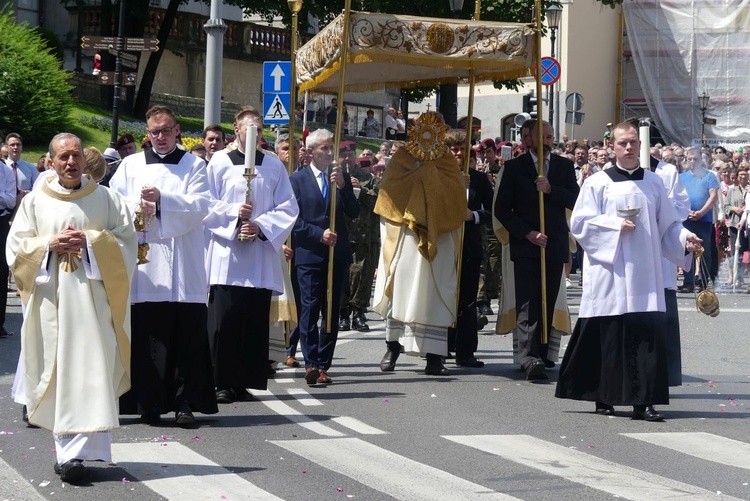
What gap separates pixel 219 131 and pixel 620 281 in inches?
161

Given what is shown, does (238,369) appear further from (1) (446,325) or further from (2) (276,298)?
(1) (446,325)

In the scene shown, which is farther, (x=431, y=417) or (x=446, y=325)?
(x=446, y=325)

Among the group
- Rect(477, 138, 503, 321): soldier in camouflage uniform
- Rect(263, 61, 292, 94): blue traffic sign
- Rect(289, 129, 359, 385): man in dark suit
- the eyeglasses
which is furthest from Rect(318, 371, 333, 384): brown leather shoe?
Rect(263, 61, 292, 94): blue traffic sign

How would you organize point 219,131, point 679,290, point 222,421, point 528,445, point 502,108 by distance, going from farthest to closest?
1. point 502,108
2. point 679,290
3. point 219,131
4. point 222,421
5. point 528,445

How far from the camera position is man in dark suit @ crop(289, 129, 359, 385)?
11.5 meters

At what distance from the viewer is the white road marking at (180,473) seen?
715 cm

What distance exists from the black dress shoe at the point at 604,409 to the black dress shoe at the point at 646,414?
230mm

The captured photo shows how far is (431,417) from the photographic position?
9875 millimetres

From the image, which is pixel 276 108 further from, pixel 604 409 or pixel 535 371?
pixel 604 409

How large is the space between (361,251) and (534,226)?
4.88m

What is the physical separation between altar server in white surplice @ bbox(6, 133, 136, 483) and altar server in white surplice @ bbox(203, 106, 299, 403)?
257 centimetres

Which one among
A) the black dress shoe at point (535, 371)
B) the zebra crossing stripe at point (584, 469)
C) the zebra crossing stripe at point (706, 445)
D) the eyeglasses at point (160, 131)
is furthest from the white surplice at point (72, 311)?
the black dress shoe at point (535, 371)

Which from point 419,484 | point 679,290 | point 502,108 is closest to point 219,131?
point 419,484

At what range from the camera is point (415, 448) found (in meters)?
8.61
